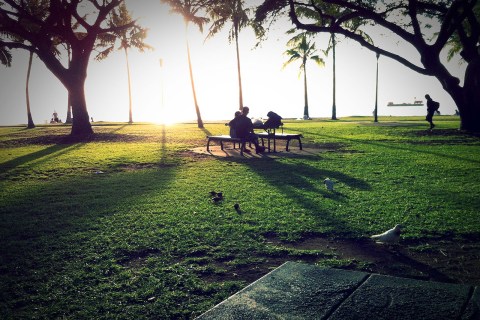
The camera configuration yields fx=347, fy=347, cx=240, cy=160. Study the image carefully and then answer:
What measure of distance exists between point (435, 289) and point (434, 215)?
2671mm

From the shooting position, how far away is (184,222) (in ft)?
17.3

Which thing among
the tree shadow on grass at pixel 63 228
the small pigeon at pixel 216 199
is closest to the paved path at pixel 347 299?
the tree shadow on grass at pixel 63 228

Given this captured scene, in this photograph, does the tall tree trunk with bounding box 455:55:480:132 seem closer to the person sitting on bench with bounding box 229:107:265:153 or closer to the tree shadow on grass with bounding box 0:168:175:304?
the person sitting on bench with bounding box 229:107:265:153

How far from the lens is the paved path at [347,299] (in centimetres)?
259

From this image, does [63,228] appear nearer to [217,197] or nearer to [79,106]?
[217,197]

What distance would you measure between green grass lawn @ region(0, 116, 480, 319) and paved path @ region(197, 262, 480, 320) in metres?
0.31

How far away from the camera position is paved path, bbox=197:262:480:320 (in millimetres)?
2594

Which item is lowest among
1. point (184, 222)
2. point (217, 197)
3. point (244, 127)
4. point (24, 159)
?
point (184, 222)

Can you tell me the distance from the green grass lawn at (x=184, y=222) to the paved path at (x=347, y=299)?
0.31m

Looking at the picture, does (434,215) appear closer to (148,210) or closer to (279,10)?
(148,210)

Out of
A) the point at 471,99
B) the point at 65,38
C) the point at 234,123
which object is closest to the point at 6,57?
the point at 65,38

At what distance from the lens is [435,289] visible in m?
2.93

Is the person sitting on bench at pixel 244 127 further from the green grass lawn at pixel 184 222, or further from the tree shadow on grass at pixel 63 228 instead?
the tree shadow on grass at pixel 63 228

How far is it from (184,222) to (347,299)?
2992 millimetres
